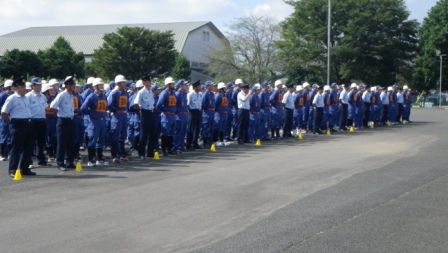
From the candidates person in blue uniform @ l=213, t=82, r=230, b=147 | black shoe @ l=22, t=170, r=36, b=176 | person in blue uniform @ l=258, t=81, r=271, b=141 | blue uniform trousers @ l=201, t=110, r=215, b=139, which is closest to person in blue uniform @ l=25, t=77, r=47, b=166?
black shoe @ l=22, t=170, r=36, b=176

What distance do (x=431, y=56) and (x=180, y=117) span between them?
65236 millimetres

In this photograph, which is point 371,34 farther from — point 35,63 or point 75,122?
point 75,122

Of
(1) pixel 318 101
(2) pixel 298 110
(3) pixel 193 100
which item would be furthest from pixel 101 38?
(3) pixel 193 100

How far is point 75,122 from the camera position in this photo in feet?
57.8

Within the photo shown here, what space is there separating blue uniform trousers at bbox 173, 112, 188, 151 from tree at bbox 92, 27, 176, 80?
45.4 metres

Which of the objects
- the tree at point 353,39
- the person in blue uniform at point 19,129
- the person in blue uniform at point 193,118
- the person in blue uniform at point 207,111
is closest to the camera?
the person in blue uniform at point 19,129

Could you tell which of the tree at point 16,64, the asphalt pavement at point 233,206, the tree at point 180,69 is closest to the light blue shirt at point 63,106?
the asphalt pavement at point 233,206

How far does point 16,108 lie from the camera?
14422mm

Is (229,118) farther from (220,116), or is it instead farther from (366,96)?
(366,96)

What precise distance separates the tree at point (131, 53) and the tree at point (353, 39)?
511 inches

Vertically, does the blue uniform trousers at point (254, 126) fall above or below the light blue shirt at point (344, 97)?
below

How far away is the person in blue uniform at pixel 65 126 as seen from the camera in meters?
15.4

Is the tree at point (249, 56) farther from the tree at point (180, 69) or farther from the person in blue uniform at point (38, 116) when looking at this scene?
the person in blue uniform at point (38, 116)

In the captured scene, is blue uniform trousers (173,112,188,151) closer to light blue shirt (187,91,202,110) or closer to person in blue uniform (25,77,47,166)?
light blue shirt (187,91,202,110)
